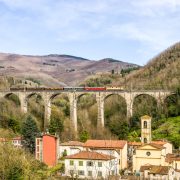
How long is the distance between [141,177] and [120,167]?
558cm

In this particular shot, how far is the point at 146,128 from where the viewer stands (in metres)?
48.8

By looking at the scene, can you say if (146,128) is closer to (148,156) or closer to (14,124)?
(148,156)

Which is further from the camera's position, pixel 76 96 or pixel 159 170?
pixel 76 96

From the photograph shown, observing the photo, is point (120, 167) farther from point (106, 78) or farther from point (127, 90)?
point (106, 78)

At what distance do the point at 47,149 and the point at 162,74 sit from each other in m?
41.8

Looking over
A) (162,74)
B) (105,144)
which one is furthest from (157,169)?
(162,74)

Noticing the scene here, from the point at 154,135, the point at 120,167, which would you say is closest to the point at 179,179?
the point at 120,167

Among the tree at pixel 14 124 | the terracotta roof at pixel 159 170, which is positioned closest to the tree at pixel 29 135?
the tree at pixel 14 124

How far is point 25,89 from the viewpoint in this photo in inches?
2864

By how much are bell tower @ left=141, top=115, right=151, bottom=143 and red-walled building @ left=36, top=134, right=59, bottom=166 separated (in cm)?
886

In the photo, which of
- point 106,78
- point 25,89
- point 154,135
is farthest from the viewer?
point 106,78

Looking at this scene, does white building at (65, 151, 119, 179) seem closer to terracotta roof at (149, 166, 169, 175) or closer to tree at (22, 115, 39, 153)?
Result: terracotta roof at (149, 166, 169, 175)

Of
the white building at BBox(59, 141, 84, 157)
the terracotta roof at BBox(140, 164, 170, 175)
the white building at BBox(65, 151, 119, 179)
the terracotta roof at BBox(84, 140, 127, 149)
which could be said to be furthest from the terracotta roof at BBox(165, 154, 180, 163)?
the white building at BBox(59, 141, 84, 157)

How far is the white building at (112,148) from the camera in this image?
45031 millimetres
